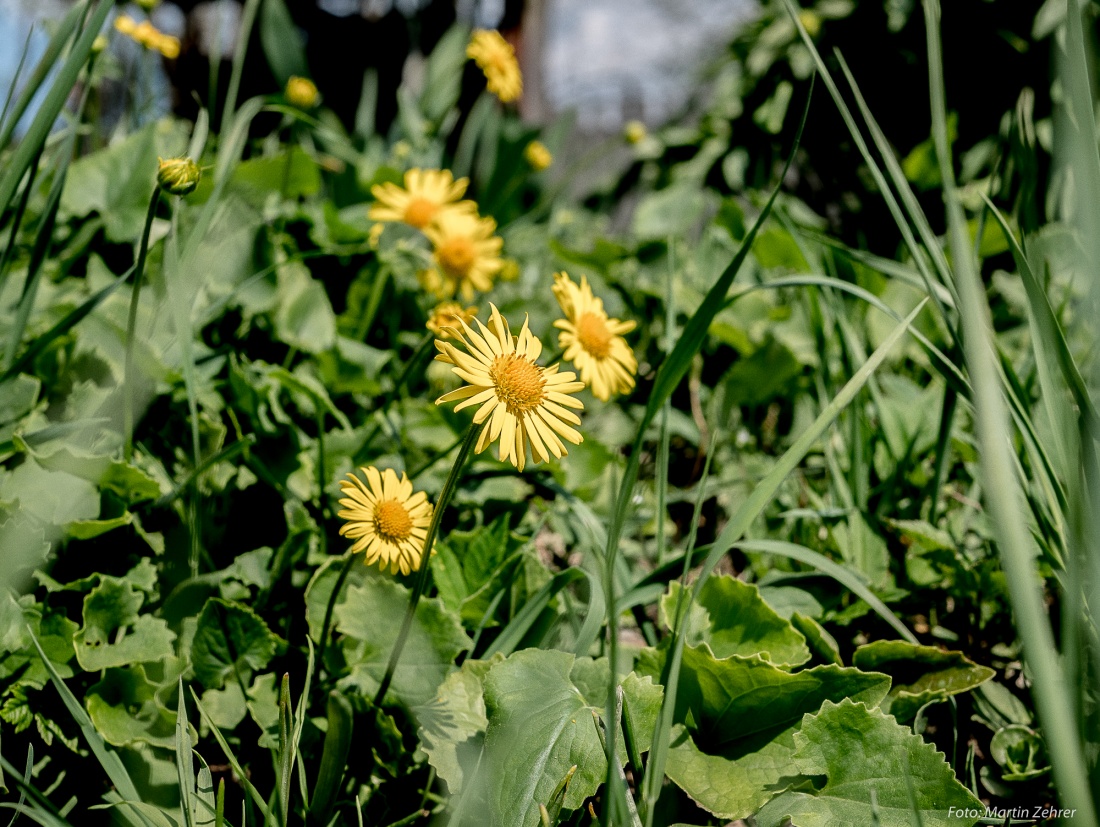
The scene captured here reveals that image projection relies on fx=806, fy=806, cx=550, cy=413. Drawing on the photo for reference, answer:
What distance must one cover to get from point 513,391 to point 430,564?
36cm

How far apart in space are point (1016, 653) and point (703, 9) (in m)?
14.4

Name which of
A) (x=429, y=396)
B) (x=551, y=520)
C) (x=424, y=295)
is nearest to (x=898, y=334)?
(x=551, y=520)

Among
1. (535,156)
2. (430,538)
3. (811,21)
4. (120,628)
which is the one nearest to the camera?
(430,538)

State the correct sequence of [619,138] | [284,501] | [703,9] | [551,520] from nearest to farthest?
[284,501] → [551,520] → [619,138] → [703,9]

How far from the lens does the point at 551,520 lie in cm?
144

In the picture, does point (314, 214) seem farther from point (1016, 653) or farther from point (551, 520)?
point (1016, 653)

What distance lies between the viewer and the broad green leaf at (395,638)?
1037mm

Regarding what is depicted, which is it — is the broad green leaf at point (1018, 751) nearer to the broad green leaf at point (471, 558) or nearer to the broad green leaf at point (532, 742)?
the broad green leaf at point (532, 742)

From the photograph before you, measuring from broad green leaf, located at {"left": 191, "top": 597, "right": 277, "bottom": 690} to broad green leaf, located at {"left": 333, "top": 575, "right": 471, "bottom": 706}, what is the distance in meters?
0.10

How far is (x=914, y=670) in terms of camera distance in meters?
1.10

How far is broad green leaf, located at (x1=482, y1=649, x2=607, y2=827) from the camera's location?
825 millimetres

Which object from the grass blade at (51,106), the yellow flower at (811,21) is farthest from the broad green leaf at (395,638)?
the yellow flower at (811,21)

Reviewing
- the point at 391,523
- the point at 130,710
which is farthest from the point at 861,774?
the point at 130,710

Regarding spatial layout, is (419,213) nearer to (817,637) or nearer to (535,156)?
(535,156)
